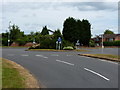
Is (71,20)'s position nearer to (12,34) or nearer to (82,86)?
(12,34)

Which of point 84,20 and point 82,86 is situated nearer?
point 82,86

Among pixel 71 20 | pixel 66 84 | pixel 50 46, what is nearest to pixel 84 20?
pixel 71 20

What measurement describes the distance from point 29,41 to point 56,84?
7420 cm

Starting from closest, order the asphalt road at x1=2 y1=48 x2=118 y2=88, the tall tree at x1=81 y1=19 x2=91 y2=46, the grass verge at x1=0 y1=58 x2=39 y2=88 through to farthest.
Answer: the grass verge at x1=0 y1=58 x2=39 y2=88, the asphalt road at x1=2 y1=48 x2=118 y2=88, the tall tree at x1=81 y1=19 x2=91 y2=46

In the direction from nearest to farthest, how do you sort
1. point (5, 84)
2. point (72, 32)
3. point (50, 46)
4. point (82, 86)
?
point (5, 84), point (82, 86), point (50, 46), point (72, 32)

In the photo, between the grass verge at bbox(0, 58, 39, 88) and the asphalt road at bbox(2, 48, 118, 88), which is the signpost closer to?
the asphalt road at bbox(2, 48, 118, 88)

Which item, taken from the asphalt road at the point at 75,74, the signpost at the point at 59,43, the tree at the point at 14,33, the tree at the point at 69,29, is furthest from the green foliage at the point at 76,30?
the asphalt road at the point at 75,74

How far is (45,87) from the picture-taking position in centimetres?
906

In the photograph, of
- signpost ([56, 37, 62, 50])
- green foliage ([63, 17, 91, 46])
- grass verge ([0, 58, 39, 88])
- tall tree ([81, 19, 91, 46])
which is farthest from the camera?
tall tree ([81, 19, 91, 46])

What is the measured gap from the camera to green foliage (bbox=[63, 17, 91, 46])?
74125 mm

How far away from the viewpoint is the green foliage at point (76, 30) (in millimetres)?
74125

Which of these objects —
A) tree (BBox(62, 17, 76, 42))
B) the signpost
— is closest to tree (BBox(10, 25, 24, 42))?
tree (BBox(62, 17, 76, 42))

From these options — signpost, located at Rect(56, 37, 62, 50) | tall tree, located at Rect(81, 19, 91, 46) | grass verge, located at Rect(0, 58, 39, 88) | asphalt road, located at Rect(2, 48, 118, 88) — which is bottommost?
asphalt road, located at Rect(2, 48, 118, 88)

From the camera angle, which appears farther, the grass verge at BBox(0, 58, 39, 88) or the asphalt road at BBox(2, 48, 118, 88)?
the asphalt road at BBox(2, 48, 118, 88)
